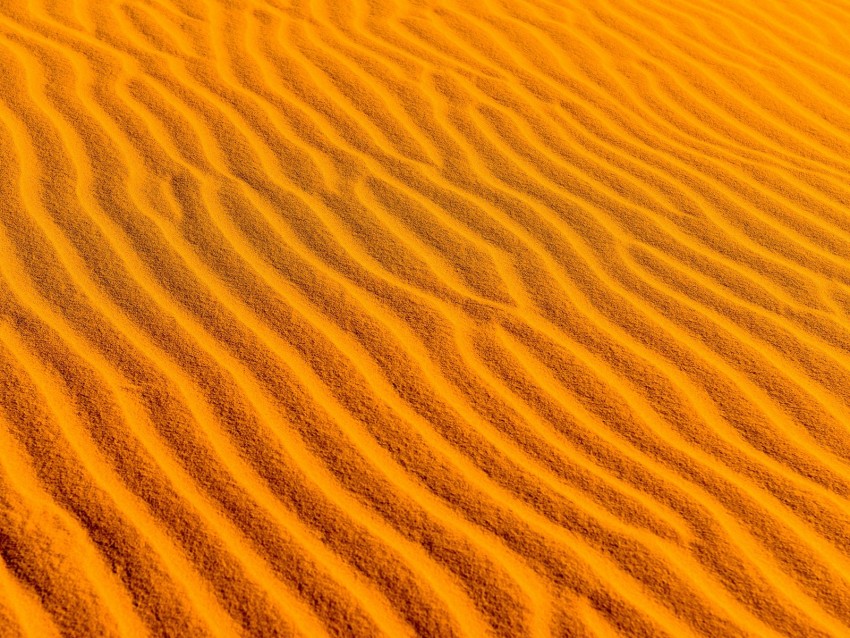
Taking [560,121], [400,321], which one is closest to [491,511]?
[400,321]

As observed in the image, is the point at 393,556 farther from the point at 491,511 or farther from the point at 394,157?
the point at 394,157

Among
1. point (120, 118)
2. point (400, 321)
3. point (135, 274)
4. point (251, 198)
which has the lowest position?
point (400, 321)

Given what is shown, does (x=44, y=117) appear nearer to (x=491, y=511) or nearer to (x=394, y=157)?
(x=394, y=157)

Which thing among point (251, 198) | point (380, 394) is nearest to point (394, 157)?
point (251, 198)

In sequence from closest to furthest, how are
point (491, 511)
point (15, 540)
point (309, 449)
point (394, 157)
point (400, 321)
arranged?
point (15, 540)
point (491, 511)
point (309, 449)
point (400, 321)
point (394, 157)

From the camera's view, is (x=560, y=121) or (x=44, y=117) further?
(x=560, y=121)

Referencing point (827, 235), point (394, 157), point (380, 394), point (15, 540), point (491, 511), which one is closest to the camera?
point (15, 540)

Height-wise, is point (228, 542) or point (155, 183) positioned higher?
point (155, 183)
